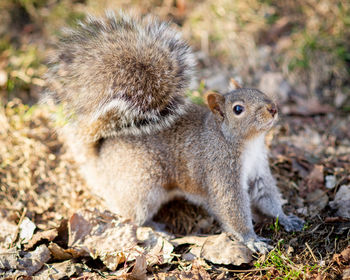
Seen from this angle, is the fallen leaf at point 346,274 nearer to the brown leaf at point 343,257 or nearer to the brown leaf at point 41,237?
the brown leaf at point 343,257

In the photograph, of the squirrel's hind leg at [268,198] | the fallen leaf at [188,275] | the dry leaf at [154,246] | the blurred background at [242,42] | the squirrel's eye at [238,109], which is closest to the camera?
the fallen leaf at [188,275]

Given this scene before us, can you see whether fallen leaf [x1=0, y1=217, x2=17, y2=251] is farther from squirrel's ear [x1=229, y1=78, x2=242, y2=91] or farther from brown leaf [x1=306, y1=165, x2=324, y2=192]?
brown leaf [x1=306, y1=165, x2=324, y2=192]

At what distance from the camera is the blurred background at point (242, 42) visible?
4992mm

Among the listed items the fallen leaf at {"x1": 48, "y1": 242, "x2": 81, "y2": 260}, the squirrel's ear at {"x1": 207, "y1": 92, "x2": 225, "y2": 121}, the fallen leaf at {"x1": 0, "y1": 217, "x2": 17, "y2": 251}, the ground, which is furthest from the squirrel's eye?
the fallen leaf at {"x1": 0, "y1": 217, "x2": 17, "y2": 251}

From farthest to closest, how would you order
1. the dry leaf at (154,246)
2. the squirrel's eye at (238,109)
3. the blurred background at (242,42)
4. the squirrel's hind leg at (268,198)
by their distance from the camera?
1. the blurred background at (242,42)
2. the squirrel's hind leg at (268,198)
3. the squirrel's eye at (238,109)
4. the dry leaf at (154,246)

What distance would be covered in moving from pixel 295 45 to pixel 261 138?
8.44 ft

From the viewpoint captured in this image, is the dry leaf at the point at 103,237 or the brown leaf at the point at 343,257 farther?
the dry leaf at the point at 103,237

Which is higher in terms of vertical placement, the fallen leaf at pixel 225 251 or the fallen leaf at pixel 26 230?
the fallen leaf at pixel 26 230

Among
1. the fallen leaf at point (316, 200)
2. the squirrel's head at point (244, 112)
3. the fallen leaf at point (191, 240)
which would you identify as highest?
the squirrel's head at point (244, 112)

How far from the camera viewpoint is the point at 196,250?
3.08 m

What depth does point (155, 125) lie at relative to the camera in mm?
3205

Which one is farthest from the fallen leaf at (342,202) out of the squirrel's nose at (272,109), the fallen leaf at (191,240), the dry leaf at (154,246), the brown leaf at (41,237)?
the brown leaf at (41,237)

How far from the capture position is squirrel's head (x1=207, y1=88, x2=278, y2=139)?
304 cm

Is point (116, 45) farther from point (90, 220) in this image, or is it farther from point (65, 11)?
point (65, 11)
